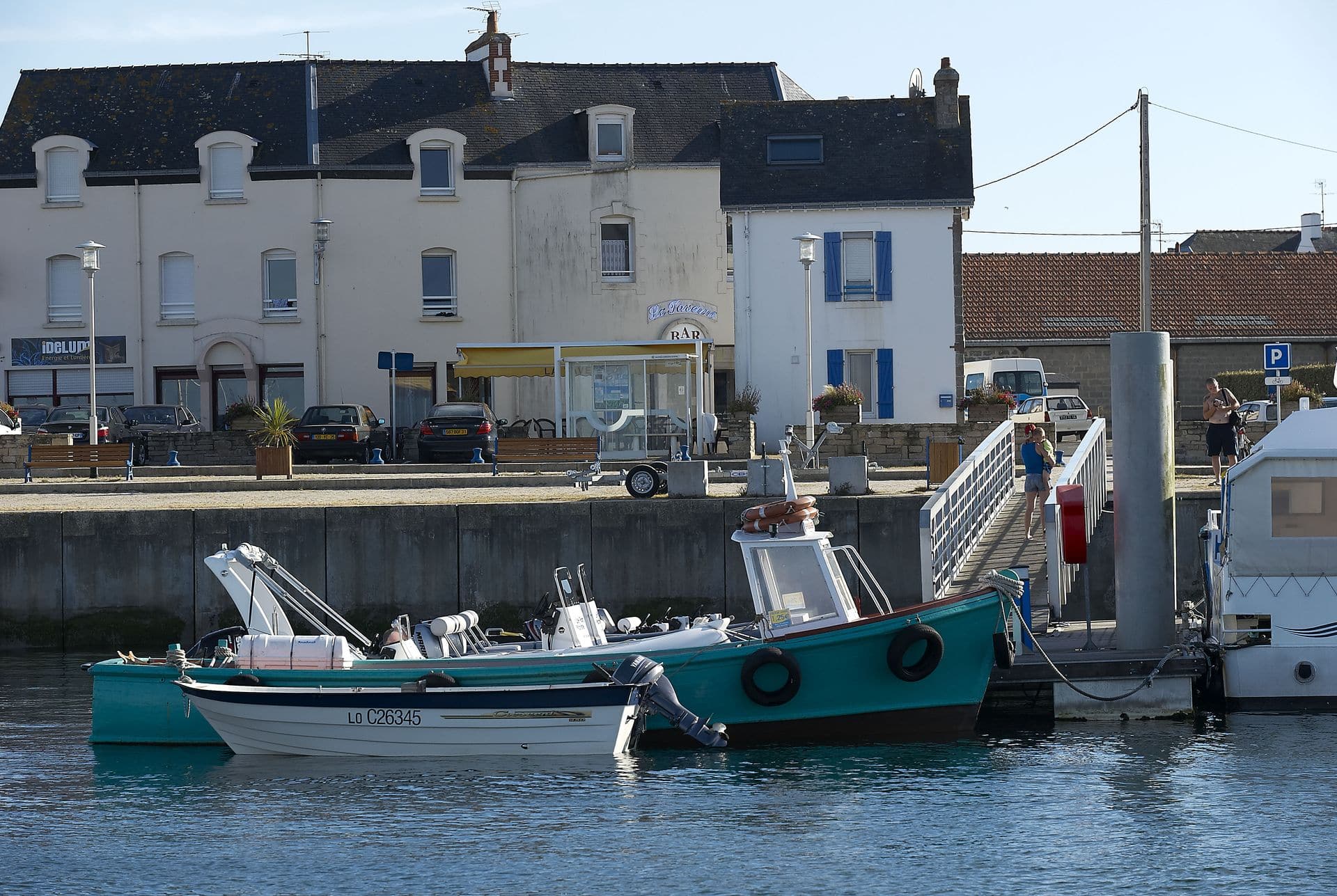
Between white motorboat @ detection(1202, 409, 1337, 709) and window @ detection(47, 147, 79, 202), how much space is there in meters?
34.1

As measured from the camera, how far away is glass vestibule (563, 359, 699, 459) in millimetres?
34844

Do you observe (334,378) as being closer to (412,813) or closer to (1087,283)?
(1087,283)

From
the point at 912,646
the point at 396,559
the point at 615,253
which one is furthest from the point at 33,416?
the point at 912,646

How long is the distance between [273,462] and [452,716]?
15.5 meters

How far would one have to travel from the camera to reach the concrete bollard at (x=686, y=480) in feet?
78.8

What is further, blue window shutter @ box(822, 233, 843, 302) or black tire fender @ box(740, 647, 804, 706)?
blue window shutter @ box(822, 233, 843, 302)

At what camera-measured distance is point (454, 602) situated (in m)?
23.7

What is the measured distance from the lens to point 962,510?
67.8 ft

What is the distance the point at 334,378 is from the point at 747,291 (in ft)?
34.6

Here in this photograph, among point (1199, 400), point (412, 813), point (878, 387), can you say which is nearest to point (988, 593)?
point (412, 813)

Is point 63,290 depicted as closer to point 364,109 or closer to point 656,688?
point 364,109

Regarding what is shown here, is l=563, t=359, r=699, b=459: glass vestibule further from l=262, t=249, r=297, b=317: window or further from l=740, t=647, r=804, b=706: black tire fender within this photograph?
l=740, t=647, r=804, b=706: black tire fender

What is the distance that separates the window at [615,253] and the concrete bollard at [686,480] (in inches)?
834

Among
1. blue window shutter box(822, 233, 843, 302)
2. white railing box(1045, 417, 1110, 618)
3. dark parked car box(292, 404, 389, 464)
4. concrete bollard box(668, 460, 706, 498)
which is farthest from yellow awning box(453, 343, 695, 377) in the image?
white railing box(1045, 417, 1110, 618)
